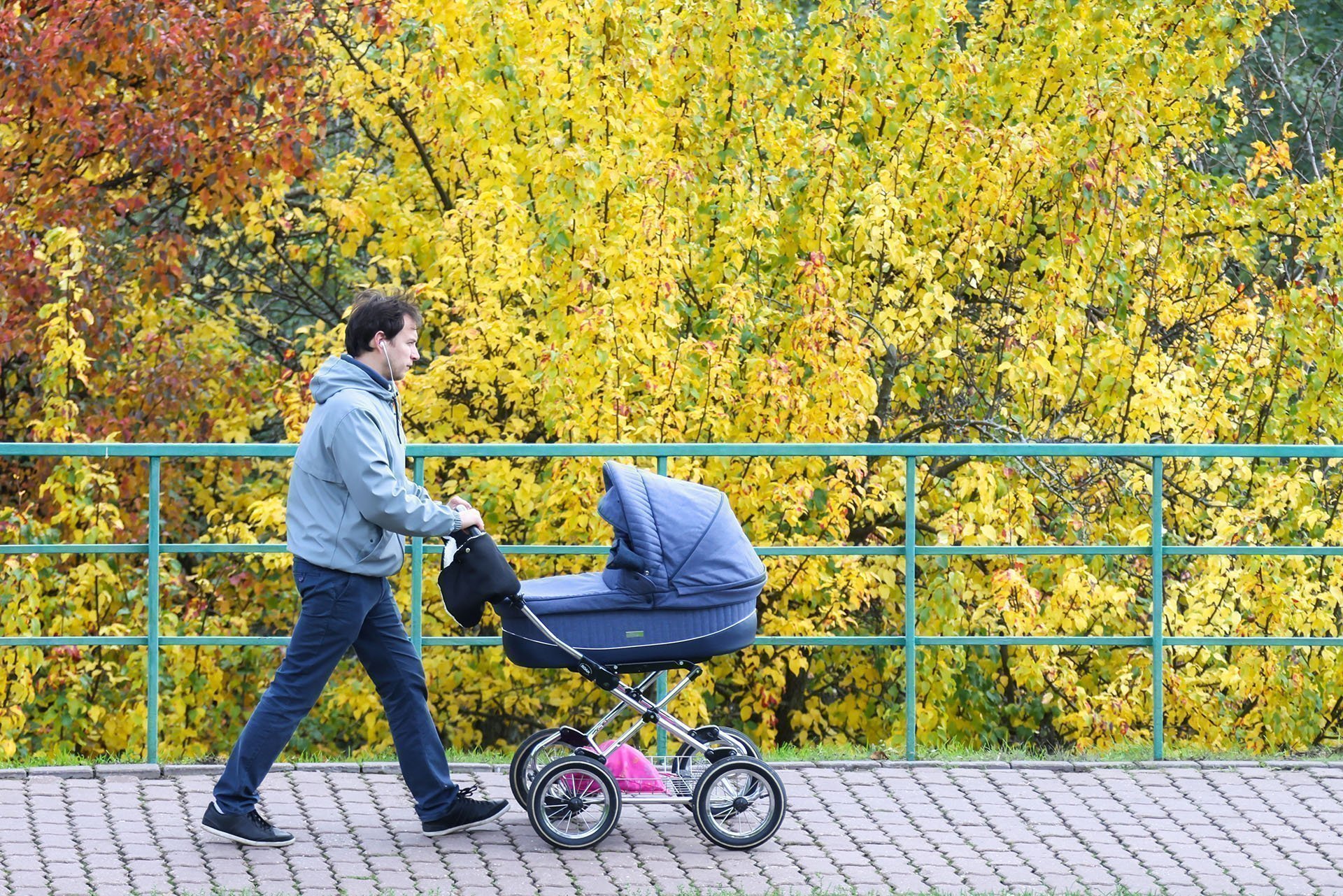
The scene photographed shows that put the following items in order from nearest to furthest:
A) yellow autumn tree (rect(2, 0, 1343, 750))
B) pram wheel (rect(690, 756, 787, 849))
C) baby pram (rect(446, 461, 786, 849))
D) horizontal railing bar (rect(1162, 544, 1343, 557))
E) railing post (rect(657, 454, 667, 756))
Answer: baby pram (rect(446, 461, 786, 849)) → pram wheel (rect(690, 756, 787, 849)) → railing post (rect(657, 454, 667, 756)) → horizontal railing bar (rect(1162, 544, 1343, 557)) → yellow autumn tree (rect(2, 0, 1343, 750))

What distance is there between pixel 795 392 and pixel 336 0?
3.81 metres

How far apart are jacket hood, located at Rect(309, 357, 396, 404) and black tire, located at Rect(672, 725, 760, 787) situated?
1.57m

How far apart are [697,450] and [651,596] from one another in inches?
46.9

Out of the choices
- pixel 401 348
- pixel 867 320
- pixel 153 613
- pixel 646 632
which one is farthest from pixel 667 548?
pixel 867 320

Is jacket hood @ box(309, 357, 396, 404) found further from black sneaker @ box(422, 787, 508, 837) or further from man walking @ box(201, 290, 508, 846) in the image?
black sneaker @ box(422, 787, 508, 837)

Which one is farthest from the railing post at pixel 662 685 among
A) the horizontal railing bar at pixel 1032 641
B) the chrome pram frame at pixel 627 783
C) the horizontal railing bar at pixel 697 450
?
the horizontal railing bar at pixel 1032 641

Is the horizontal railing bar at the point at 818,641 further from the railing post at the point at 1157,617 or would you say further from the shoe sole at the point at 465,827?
the shoe sole at the point at 465,827

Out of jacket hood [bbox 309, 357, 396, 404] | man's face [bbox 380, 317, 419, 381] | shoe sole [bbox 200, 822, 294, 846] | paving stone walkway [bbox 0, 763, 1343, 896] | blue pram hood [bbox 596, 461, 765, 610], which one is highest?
man's face [bbox 380, 317, 419, 381]

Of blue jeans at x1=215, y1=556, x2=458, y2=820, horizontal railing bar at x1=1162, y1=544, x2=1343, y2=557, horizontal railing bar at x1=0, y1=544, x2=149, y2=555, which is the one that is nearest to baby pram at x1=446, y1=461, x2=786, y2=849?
blue jeans at x1=215, y1=556, x2=458, y2=820

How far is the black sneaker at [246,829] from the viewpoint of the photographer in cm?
567

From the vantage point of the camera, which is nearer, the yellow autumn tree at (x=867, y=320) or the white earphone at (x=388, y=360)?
the white earphone at (x=388, y=360)

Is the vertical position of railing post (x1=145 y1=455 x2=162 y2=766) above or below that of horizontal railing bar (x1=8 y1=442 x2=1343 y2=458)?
below

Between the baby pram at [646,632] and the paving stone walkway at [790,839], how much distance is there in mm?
133

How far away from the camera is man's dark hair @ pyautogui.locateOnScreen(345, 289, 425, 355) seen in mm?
5699
